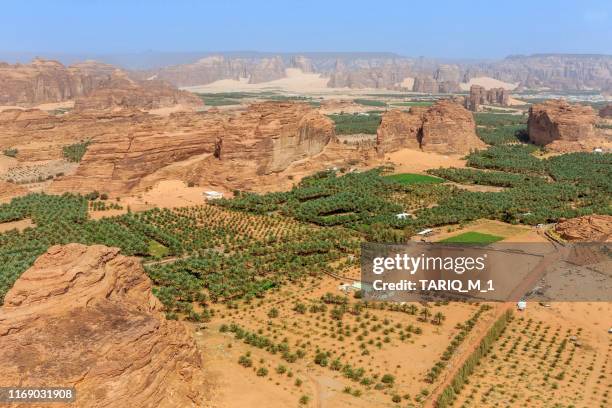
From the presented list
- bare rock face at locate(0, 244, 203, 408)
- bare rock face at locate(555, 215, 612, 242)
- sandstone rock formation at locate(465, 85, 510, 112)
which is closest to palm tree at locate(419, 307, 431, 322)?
bare rock face at locate(0, 244, 203, 408)

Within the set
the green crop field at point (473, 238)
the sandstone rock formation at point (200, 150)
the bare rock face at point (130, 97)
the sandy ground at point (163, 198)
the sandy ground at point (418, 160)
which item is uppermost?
the bare rock face at point (130, 97)

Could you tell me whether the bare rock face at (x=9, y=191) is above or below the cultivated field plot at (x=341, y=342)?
above

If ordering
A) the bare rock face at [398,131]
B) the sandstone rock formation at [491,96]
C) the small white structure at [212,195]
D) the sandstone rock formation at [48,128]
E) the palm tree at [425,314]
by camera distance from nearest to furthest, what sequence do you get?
the palm tree at [425,314], the small white structure at [212,195], the bare rock face at [398,131], the sandstone rock formation at [48,128], the sandstone rock formation at [491,96]

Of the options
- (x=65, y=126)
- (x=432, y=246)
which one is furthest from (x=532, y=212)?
(x=65, y=126)

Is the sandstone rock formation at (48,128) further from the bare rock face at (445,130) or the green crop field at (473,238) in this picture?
the green crop field at (473,238)

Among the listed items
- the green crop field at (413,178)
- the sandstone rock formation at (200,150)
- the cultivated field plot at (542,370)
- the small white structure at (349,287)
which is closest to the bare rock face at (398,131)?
the green crop field at (413,178)

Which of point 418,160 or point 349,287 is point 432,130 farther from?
point 349,287

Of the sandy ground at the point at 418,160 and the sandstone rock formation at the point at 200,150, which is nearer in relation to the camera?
the sandstone rock formation at the point at 200,150

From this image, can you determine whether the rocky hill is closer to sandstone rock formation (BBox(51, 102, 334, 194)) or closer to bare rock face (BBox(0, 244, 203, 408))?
sandstone rock formation (BBox(51, 102, 334, 194))
